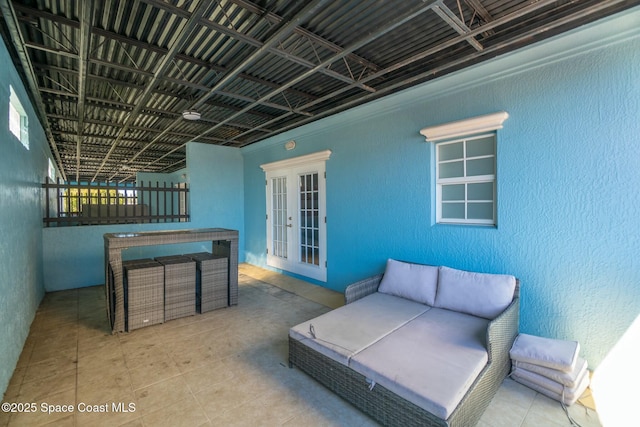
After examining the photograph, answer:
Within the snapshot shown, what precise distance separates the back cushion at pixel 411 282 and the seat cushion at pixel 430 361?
526 mm

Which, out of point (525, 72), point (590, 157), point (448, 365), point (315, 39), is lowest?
point (448, 365)

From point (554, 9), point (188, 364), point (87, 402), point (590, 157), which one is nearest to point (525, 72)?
point (554, 9)

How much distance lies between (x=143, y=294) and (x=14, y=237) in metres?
1.36

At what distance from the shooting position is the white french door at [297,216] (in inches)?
213

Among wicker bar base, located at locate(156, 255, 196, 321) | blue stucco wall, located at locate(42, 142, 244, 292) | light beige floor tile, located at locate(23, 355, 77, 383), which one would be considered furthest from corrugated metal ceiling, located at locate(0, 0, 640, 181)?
light beige floor tile, located at locate(23, 355, 77, 383)

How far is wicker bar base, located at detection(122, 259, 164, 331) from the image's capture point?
3.47 m

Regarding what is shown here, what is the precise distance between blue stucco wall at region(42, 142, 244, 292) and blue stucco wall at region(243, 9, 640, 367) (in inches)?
190

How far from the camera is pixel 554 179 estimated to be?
2783mm

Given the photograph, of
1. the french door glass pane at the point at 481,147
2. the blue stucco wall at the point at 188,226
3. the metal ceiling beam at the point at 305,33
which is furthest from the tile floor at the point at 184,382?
the metal ceiling beam at the point at 305,33

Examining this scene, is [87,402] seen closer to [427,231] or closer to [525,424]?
[525,424]

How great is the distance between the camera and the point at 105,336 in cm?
336

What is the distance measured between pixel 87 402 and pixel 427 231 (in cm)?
381

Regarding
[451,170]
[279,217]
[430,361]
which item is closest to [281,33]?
[451,170]

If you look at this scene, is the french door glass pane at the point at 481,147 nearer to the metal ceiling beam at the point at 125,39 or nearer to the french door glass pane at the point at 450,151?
the french door glass pane at the point at 450,151
